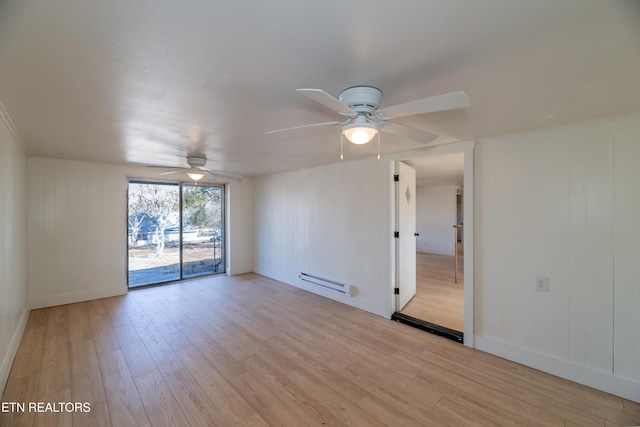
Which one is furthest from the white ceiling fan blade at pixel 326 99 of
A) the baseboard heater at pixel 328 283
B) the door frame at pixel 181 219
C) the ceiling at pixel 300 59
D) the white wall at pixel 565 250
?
the door frame at pixel 181 219

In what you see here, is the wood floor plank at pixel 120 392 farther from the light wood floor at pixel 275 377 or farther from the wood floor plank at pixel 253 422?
the wood floor plank at pixel 253 422

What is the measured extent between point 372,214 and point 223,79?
2.66 m

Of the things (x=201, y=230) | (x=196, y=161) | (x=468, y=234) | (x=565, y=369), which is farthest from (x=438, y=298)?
(x=201, y=230)

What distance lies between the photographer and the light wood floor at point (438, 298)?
3285mm

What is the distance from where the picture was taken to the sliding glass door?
4648 mm

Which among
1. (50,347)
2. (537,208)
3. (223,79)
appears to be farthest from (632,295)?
(50,347)

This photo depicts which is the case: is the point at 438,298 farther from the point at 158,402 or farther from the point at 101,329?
the point at 101,329

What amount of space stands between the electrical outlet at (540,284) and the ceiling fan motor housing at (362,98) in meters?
2.30

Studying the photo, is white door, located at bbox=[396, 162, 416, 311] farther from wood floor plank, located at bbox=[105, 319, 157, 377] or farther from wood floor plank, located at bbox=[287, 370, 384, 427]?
wood floor plank, located at bbox=[105, 319, 157, 377]

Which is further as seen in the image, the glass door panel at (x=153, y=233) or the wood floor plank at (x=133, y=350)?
the glass door panel at (x=153, y=233)

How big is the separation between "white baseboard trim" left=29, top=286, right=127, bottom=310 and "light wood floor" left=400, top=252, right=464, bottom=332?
15.4 ft

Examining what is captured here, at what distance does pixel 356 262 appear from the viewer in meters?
3.80

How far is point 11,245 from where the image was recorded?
2.52 m

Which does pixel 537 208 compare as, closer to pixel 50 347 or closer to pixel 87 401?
pixel 87 401
